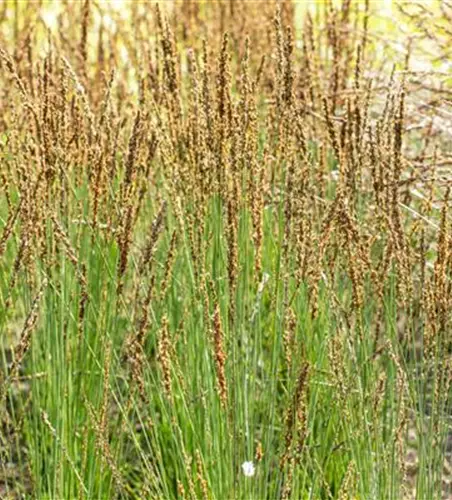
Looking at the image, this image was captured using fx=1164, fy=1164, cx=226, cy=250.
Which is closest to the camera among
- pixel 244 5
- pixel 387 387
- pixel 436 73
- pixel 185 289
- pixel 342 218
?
pixel 342 218

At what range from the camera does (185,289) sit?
3.38 m

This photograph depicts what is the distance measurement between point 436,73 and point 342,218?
1453 mm

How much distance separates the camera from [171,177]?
2.84m

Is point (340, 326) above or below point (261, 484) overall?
above

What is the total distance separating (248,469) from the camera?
8.27 feet

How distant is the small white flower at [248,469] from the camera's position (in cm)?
251

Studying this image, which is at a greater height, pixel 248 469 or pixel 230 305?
pixel 230 305

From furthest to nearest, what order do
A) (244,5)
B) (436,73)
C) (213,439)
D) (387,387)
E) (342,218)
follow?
(244,5) → (436,73) → (387,387) → (213,439) → (342,218)

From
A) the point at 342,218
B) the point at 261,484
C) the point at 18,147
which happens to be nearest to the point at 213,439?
the point at 261,484

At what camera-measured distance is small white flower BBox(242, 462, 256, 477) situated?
251cm

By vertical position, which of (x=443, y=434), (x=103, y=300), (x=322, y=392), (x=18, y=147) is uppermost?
(x=18, y=147)

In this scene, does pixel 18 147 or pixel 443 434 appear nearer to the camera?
pixel 443 434

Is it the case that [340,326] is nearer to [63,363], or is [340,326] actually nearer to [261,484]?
[261,484]

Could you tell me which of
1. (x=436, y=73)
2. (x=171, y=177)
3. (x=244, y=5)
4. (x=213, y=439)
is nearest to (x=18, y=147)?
(x=171, y=177)
